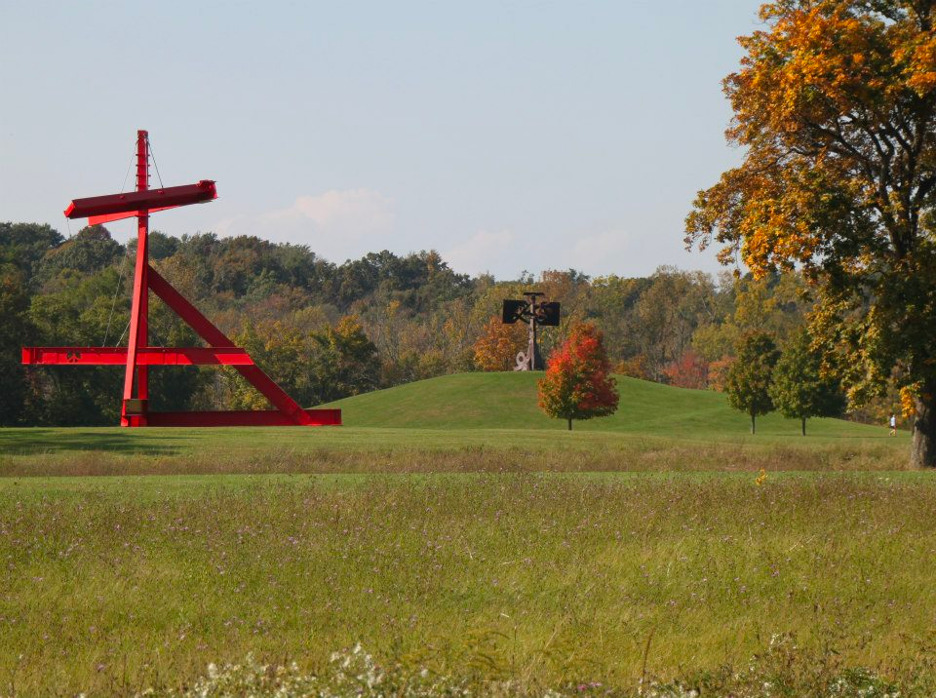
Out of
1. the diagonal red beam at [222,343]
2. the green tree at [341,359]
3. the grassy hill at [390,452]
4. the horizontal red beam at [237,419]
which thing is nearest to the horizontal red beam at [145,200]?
the diagonal red beam at [222,343]

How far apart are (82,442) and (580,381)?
37.1 m

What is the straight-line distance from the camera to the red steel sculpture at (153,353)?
1489cm

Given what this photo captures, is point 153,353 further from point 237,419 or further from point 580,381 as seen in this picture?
point 580,381

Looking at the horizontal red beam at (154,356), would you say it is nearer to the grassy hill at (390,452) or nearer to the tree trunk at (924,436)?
the grassy hill at (390,452)

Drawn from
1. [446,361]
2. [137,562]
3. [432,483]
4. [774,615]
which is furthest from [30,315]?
[774,615]

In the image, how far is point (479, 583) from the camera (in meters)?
13.2

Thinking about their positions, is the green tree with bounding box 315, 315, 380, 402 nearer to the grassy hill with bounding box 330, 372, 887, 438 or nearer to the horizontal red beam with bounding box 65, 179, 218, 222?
the grassy hill with bounding box 330, 372, 887, 438

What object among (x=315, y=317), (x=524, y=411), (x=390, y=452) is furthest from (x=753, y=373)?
(x=315, y=317)

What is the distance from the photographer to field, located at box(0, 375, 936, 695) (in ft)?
31.0

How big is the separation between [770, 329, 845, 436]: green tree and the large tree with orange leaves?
42.0 m

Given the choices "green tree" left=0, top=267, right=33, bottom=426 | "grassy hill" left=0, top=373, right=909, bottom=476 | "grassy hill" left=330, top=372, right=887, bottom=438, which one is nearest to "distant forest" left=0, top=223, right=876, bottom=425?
"green tree" left=0, top=267, right=33, bottom=426

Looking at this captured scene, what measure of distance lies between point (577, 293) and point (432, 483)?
392 ft

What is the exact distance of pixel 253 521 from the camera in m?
16.5

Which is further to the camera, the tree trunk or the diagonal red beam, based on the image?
the tree trunk
